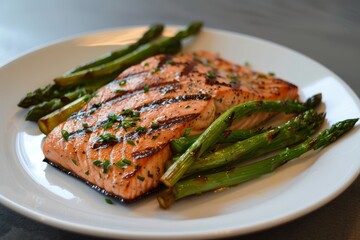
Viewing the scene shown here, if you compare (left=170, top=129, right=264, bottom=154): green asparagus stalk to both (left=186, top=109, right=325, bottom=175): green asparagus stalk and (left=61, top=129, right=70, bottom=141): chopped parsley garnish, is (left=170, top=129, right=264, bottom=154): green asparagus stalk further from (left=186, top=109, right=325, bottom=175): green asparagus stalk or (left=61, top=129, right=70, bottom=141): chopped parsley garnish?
(left=61, top=129, right=70, bottom=141): chopped parsley garnish

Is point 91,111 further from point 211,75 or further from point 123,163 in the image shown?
point 211,75

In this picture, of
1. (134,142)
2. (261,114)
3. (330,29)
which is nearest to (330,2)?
(330,29)

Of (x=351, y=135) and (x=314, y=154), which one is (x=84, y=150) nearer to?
(x=314, y=154)

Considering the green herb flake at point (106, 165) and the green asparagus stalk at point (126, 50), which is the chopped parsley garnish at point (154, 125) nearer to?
the green herb flake at point (106, 165)

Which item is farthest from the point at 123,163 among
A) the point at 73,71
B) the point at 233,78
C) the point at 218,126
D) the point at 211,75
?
the point at 73,71

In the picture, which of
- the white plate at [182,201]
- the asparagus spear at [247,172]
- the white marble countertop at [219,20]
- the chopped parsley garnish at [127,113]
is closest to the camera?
the white plate at [182,201]

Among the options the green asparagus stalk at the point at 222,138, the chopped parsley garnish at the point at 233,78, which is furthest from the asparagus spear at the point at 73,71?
the green asparagus stalk at the point at 222,138
